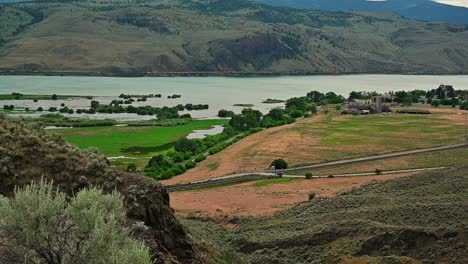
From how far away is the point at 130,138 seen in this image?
3413 inches

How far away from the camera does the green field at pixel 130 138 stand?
249 feet

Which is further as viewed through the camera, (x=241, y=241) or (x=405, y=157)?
(x=405, y=157)

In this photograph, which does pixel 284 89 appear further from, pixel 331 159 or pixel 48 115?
pixel 331 159

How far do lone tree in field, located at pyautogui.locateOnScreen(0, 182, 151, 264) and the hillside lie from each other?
560 inches

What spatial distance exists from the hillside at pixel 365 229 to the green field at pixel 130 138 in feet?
110

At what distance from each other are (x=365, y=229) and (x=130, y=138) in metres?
60.8

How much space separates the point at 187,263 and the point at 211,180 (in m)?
31.6

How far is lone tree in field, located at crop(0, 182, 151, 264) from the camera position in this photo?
1480 cm

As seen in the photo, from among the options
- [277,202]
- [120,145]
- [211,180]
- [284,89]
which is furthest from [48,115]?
[284,89]

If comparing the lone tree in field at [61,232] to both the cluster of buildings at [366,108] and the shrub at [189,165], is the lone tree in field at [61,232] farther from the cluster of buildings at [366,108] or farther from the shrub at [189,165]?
the cluster of buildings at [366,108]

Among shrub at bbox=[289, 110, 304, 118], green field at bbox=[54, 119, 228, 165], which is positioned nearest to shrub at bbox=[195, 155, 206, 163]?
green field at bbox=[54, 119, 228, 165]

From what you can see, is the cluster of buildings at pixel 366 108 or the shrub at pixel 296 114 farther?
the cluster of buildings at pixel 366 108

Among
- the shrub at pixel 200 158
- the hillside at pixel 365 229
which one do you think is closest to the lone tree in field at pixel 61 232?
the hillside at pixel 365 229

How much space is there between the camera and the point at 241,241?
33.8 meters
